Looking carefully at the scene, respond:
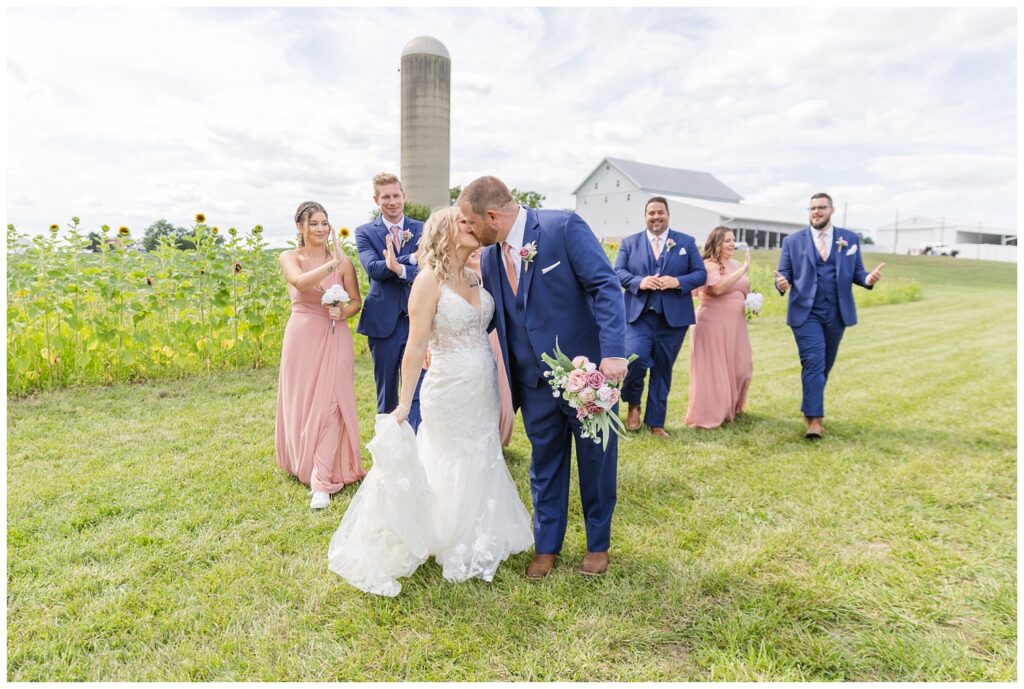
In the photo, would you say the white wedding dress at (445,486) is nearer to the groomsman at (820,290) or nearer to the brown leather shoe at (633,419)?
the brown leather shoe at (633,419)

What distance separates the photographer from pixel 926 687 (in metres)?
2.68

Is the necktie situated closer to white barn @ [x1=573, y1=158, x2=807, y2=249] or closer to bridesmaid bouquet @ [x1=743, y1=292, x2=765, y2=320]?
bridesmaid bouquet @ [x1=743, y1=292, x2=765, y2=320]

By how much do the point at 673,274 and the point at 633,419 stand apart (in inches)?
58.6

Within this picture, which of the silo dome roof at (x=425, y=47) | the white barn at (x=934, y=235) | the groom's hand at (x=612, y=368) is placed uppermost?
the silo dome roof at (x=425, y=47)

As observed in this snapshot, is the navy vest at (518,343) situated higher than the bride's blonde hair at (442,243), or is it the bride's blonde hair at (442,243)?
the bride's blonde hair at (442,243)

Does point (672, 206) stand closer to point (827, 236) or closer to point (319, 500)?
point (827, 236)

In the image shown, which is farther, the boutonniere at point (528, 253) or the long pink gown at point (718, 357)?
the long pink gown at point (718, 357)

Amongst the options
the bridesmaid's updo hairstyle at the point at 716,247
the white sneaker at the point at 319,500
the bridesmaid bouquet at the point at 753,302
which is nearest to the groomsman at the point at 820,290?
the bridesmaid bouquet at the point at 753,302

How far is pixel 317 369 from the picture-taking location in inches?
189

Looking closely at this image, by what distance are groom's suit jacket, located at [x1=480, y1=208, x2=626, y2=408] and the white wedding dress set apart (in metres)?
0.42

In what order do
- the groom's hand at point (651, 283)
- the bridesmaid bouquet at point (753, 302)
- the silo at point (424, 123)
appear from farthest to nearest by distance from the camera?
1. the silo at point (424, 123)
2. the bridesmaid bouquet at point (753, 302)
3. the groom's hand at point (651, 283)

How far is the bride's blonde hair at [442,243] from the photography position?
11.5 ft

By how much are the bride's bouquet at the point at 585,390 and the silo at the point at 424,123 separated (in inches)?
638

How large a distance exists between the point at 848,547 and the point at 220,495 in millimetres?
4168
